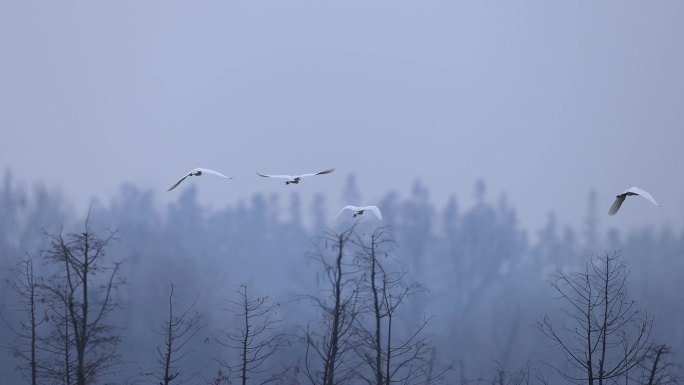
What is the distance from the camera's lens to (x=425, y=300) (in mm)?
53000

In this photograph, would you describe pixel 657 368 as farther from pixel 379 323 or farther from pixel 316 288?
pixel 316 288

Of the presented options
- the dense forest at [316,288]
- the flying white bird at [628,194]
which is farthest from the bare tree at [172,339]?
the flying white bird at [628,194]

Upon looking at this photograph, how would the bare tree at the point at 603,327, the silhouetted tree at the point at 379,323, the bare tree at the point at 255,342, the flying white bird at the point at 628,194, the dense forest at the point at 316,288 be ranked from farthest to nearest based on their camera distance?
the dense forest at the point at 316,288, the flying white bird at the point at 628,194, the bare tree at the point at 255,342, the silhouetted tree at the point at 379,323, the bare tree at the point at 603,327

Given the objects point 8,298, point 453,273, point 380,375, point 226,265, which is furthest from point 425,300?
A: point 380,375

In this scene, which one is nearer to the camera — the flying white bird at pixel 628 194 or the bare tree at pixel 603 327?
the bare tree at pixel 603 327

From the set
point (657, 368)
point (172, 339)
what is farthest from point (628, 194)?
point (172, 339)

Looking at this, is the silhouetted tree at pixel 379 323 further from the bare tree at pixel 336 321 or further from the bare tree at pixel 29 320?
the bare tree at pixel 29 320

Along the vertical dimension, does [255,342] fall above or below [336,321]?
above

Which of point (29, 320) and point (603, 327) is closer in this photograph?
point (603, 327)

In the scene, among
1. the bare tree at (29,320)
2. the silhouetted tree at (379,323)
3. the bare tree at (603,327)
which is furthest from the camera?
the bare tree at (29,320)

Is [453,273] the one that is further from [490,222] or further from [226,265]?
[226,265]

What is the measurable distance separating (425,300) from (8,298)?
26013mm

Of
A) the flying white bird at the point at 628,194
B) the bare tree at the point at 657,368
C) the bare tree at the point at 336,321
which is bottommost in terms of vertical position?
the bare tree at the point at 657,368

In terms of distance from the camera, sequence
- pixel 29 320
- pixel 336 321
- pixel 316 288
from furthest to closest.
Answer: pixel 316 288 < pixel 29 320 < pixel 336 321
